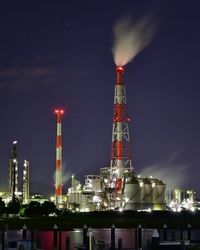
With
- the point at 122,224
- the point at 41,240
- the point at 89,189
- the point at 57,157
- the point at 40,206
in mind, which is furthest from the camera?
the point at 89,189

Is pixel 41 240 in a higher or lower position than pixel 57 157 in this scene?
lower

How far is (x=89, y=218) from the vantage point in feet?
280

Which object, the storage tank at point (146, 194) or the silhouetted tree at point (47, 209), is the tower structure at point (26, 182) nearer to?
the storage tank at point (146, 194)

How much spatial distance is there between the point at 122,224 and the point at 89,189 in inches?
1796

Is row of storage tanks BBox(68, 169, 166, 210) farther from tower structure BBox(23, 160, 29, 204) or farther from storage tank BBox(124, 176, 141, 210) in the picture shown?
tower structure BBox(23, 160, 29, 204)

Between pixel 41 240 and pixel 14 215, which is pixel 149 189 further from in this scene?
pixel 41 240

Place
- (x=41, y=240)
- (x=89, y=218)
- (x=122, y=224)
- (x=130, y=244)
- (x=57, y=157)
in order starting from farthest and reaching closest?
(x=57, y=157), (x=89, y=218), (x=122, y=224), (x=41, y=240), (x=130, y=244)

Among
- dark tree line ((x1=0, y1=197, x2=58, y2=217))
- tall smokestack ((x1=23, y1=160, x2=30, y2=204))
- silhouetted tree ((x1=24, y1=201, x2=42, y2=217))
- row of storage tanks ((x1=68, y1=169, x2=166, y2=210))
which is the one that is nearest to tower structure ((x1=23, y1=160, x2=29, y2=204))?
tall smokestack ((x1=23, y1=160, x2=30, y2=204))

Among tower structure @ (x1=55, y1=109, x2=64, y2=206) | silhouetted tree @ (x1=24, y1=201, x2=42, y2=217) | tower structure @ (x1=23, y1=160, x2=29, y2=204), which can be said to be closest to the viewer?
silhouetted tree @ (x1=24, y1=201, x2=42, y2=217)

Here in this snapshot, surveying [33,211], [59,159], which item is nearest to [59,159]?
[59,159]

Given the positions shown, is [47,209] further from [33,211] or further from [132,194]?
[132,194]

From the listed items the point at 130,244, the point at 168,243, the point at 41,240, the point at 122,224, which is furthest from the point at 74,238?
the point at 122,224

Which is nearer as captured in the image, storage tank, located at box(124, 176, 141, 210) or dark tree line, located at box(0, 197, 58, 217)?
dark tree line, located at box(0, 197, 58, 217)

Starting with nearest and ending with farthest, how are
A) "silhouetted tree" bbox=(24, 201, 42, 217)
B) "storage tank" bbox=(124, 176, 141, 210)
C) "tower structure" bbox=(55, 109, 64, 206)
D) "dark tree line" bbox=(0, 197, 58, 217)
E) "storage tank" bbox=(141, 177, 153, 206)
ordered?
"silhouetted tree" bbox=(24, 201, 42, 217) → "dark tree line" bbox=(0, 197, 58, 217) → "tower structure" bbox=(55, 109, 64, 206) → "storage tank" bbox=(124, 176, 141, 210) → "storage tank" bbox=(141, 177, 153, 206)
